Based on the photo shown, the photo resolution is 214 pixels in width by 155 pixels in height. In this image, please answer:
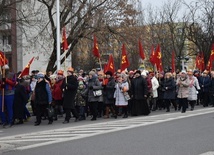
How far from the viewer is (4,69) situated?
16.2 metres

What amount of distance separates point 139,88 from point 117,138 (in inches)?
262

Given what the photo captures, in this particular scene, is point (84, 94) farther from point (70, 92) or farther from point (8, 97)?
point (8, 97)

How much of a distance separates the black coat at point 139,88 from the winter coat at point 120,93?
1.46 feet

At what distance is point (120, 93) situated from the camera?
688 inches

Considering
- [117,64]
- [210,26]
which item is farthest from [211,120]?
[117,64]

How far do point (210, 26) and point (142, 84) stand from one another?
28957 millimetres

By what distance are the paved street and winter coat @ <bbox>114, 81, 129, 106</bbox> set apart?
2206 mm

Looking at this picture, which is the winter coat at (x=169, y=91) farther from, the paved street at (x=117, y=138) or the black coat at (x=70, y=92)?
the black coat at (x=70, y=92)

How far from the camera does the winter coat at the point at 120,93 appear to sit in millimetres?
17406

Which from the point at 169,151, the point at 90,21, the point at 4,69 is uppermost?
the point at 90,21

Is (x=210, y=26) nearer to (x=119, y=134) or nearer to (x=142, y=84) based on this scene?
(x=142, y=84)

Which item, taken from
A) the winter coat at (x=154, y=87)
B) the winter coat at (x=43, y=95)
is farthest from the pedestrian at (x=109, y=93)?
the winter coat at (x=154, y=87)

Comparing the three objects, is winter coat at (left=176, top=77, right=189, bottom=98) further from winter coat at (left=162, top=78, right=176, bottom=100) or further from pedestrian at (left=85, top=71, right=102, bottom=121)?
pedestrian at (left=85, top=71, right=102, bottom=121)

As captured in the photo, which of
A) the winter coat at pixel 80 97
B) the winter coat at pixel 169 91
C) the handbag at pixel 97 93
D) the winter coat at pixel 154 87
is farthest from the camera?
the winter coat at pixel 154 87
